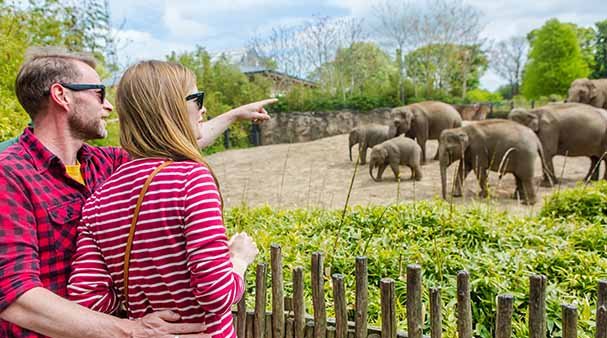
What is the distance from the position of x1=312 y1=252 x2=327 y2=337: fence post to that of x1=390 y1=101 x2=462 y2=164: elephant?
9.92 m

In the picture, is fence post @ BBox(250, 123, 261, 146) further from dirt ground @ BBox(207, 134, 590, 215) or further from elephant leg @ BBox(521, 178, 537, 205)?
elephant leg @ BBox(521, 178, 537, 205)

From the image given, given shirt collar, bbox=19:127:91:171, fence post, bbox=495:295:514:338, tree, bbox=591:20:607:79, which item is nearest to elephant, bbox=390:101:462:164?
fence post, bbox=495:295:514:338

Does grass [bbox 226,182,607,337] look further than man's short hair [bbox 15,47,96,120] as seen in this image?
Yes

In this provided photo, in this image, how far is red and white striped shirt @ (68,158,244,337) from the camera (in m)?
1.03

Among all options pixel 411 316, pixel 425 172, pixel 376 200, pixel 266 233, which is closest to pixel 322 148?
pixel 425 172

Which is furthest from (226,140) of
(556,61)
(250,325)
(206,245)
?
(556,61)

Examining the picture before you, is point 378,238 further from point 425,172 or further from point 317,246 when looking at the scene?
point 425,172

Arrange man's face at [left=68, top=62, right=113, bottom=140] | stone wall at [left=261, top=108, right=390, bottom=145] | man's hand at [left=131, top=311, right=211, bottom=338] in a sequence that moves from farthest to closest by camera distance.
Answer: stone wall at [left=261, top=108, right=390, bottom=145]
man's face at [left=68, top=62, right=113, bottom=140]
man's hand at [left=131, top=311, right=211, bottom=338]

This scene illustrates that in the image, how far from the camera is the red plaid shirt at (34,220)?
1064mm

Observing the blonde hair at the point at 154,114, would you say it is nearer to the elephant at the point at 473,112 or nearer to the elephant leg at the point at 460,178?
the elephant leg at the point at 460,178

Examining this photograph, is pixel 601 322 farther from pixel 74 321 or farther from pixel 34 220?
pixel 34 220

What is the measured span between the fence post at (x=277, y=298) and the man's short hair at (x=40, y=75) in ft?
4.26

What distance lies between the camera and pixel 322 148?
49.0ft

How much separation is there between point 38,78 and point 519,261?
2619 mm
